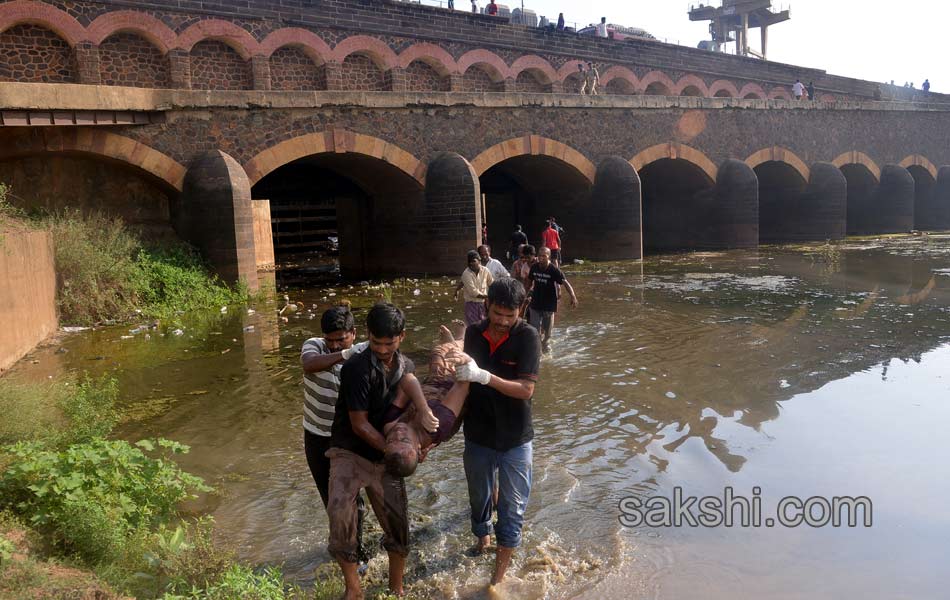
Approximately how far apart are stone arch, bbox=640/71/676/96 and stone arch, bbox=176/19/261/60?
1536 centimetres

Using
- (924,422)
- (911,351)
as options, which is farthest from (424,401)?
(911,351)

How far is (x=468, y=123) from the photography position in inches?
629

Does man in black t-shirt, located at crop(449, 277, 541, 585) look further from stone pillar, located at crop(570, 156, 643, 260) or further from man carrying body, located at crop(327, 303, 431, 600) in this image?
stone pillar, located at crop(570, 156, 643, 260)

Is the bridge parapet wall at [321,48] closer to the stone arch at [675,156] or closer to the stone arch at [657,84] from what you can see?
the stone arch at [657,84]

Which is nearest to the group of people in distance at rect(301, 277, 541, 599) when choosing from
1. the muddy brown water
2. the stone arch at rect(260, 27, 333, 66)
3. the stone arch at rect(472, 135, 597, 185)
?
the muddy brown water

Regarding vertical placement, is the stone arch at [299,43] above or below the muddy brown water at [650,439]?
above

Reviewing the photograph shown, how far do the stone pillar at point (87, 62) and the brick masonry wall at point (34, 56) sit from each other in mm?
183

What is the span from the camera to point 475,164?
16.0m

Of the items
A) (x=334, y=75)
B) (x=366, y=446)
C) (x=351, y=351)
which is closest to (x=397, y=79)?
(x=334, y=75)

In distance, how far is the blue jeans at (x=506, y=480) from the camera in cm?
346

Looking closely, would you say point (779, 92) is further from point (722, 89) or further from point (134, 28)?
point (134, 28)

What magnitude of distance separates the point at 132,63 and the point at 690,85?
2143 centimetres

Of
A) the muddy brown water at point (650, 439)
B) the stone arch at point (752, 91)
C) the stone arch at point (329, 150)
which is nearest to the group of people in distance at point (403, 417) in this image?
the muddy brown water at point (650, 439)

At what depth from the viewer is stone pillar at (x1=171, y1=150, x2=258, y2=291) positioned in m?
12.5
